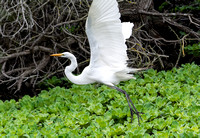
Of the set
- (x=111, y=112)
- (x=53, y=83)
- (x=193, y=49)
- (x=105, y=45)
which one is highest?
(x=105, y=45)

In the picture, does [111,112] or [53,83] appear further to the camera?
[53,83]

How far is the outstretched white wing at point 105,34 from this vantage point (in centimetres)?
287

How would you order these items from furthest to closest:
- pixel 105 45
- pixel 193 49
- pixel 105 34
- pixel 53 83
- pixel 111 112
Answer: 1. pixel 193 49
2. pixel 53 83
3. pixel 111 112
4. pixel 105 45
5. pixel 105 34

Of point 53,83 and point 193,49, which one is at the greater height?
point 193,49

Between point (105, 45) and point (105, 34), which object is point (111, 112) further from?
point (105, 34)

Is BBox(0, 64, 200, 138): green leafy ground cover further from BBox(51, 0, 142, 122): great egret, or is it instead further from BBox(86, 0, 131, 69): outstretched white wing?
BBox(86, 0, 131, 69): outstretched white wing

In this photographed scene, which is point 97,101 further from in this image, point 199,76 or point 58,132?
A: point 199,76

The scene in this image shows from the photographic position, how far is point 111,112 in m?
3.39

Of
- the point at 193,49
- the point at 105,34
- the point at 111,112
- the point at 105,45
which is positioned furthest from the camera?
the point at 193,49

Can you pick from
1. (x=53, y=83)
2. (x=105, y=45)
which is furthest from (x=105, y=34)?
(x=53, y=83)

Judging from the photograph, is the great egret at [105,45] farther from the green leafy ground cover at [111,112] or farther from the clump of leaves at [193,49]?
the clump of leaves at [193,49]

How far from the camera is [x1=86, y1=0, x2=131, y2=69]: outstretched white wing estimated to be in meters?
2.87

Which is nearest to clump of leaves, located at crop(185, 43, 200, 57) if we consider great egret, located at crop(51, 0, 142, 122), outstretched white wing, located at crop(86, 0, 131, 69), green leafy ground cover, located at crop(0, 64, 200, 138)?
green leafy ground cover, located at crop(0, 64, 200, 138)

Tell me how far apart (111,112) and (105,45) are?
0.69m
